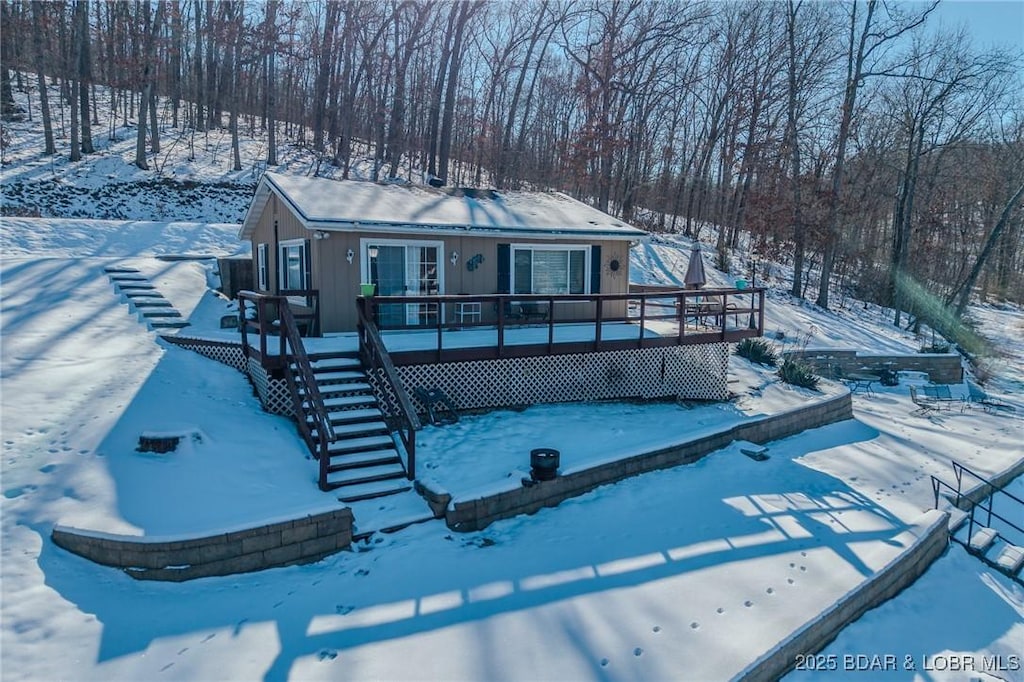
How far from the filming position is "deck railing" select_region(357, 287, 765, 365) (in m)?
9.42

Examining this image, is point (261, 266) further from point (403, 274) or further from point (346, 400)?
point (346, 400)

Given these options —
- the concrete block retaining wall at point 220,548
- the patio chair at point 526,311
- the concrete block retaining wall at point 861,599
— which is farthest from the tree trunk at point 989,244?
the concrete block retaining wall at point 220,548

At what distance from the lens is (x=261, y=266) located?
45.6 feet

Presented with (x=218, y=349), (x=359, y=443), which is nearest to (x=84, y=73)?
(x=218, y=349)

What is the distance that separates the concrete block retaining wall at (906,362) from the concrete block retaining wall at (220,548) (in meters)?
15.0

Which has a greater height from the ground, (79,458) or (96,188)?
(96,188)

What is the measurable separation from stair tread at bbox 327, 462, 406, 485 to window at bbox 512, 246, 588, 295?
540 cm

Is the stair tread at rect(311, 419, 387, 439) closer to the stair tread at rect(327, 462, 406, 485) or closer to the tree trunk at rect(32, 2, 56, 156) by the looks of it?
the stair tread at rect(327, 462, 406, 485)

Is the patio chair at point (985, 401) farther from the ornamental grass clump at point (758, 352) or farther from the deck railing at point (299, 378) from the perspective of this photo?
the deck railing at point (299, 378)

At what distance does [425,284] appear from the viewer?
37.0ft

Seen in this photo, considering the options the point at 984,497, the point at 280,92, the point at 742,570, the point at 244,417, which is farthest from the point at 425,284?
the point at 280,92

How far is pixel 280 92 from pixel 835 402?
40.2 meters

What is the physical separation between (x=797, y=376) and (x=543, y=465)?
28.3ft

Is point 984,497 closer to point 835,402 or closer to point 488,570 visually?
point 835,402
